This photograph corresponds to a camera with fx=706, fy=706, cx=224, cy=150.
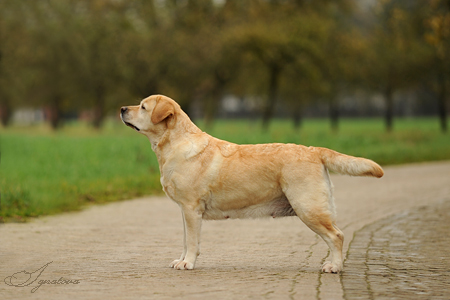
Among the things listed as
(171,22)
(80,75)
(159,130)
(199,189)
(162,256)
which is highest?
(171,22)

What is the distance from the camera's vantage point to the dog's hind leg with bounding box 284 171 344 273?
6863mm

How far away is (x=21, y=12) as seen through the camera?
52.5 metres

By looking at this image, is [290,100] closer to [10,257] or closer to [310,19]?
[310,19]

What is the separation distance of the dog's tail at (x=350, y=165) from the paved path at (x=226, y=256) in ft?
3.18

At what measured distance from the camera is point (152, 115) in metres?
7.39

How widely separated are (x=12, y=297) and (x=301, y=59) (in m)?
37.4

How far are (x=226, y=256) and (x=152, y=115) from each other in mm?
1826

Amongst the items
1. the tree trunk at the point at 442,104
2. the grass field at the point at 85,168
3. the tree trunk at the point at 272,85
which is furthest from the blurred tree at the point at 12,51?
the tree trunk at the point at 442,104

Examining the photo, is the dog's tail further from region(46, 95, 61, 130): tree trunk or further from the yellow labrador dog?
region(46, 95, 61, 130): tree trunk

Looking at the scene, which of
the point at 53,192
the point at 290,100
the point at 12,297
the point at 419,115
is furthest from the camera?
the point at 419,115

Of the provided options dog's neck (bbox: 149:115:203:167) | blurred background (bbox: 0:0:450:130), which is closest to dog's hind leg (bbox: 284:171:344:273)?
dog's neck (bbox: 149:115:203:167)

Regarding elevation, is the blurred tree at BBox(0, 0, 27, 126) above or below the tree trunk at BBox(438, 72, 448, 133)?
above

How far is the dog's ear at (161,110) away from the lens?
7348mm

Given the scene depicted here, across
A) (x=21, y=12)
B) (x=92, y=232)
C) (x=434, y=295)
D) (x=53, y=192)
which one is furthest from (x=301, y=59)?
(x=434, y=295)
